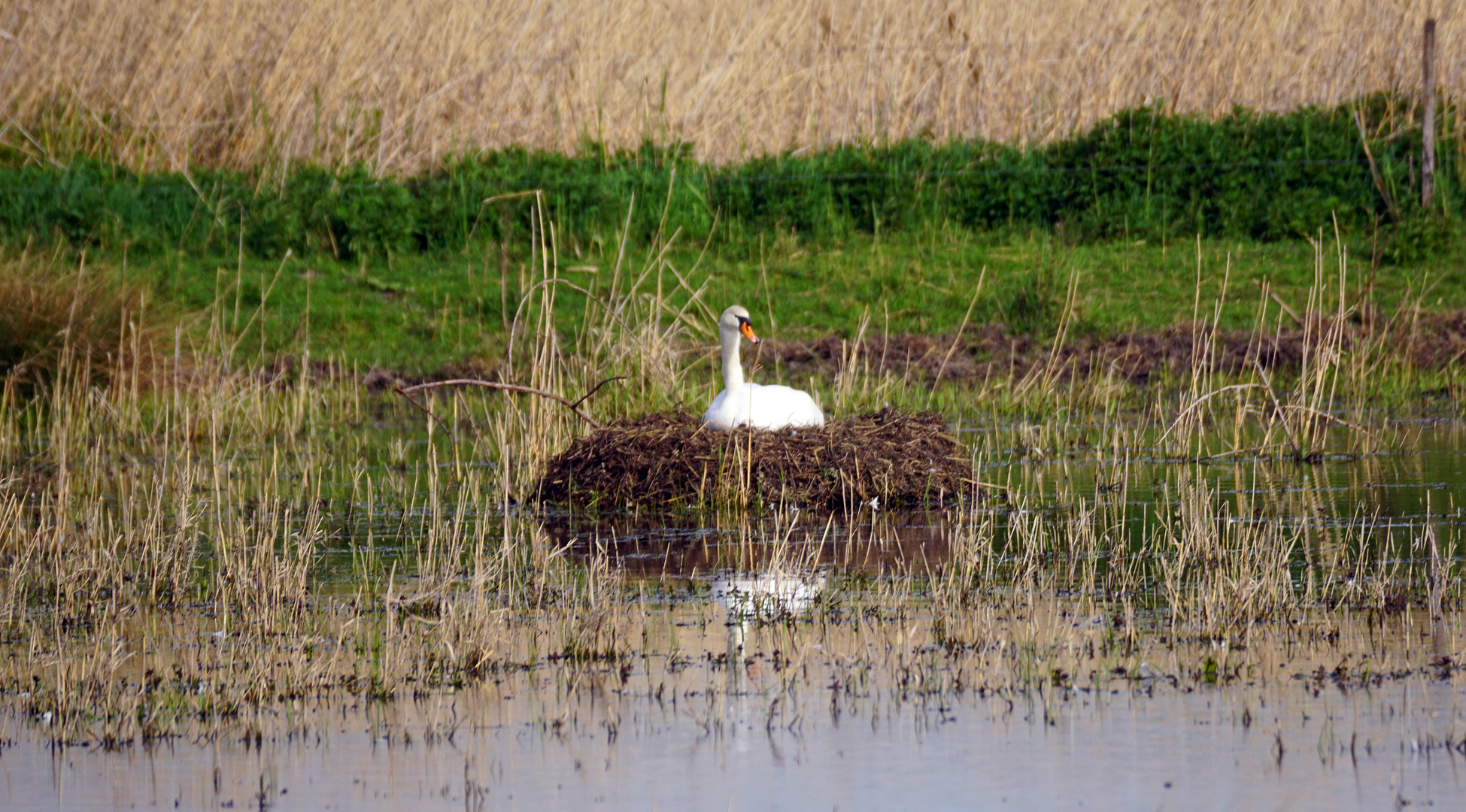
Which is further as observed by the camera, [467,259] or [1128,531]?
[467,259]

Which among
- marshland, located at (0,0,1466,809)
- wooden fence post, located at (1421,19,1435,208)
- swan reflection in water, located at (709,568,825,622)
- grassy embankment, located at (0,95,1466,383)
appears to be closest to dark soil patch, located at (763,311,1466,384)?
marshland, located at (0,0,1466,809)

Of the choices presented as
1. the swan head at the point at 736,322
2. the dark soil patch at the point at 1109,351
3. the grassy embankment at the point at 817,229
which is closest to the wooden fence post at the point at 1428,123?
the grassy embankment at the point at 817,229

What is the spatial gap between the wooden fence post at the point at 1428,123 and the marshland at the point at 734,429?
0.22m

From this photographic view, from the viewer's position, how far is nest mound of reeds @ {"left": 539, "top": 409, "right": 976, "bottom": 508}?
399 inches

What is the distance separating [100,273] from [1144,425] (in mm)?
8486

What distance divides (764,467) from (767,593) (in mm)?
2792

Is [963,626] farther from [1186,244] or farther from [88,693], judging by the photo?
[1186,244]

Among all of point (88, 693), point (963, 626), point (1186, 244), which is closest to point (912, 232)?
point (1186, 244)

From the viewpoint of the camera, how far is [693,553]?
29.4 ft

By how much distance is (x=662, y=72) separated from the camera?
21016 millimetres

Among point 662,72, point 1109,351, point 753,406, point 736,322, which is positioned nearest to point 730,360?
point 736,322

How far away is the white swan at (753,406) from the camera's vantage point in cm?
1059

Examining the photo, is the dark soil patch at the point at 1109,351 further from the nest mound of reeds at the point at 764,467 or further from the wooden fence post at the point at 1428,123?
the nest mound of reeds at the point at 764,467

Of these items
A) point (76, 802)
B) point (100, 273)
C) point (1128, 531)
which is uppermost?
point (100, 273)
